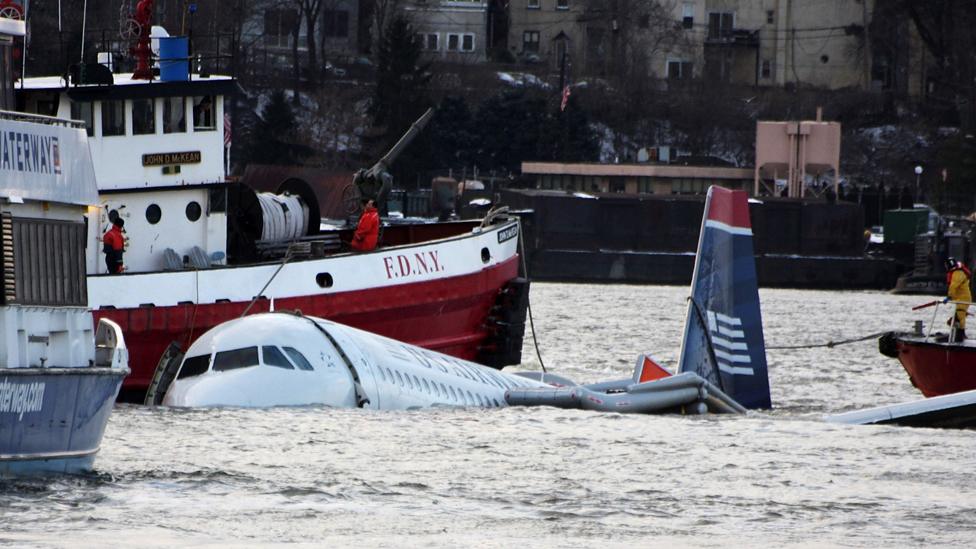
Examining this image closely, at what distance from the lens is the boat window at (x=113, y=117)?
37.9 metres

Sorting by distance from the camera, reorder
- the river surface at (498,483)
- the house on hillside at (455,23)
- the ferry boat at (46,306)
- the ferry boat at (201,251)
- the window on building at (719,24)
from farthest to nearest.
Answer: the window on building at (719,24) < the house on hillside at (455,23) < the ferry boat at (201,251) < the ferry boat at (46,306) < the river surface at (498,483)

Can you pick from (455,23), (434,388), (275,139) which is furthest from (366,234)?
(455,23)

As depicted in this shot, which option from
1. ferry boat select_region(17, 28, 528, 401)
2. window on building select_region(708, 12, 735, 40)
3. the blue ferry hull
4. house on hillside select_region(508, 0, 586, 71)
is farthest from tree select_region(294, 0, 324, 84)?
the blue ferry hull

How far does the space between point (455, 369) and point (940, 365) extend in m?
11.6

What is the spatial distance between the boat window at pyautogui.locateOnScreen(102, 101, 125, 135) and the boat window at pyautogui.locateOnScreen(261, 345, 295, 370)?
1106cm

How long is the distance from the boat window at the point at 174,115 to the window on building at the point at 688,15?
289 ft

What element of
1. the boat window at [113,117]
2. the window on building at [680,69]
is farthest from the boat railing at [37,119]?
the window on building at [680,69]

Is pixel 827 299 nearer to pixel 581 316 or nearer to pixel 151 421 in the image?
pixel 581 316

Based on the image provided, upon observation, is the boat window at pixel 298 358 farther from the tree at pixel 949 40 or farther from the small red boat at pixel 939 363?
the tree at pixel 949 40

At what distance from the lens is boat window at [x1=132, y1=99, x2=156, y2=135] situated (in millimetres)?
38312

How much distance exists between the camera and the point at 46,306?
842 inches

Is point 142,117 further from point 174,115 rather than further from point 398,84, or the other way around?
point 398,84

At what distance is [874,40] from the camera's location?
399ft

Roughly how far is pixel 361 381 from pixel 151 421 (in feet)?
10.0
